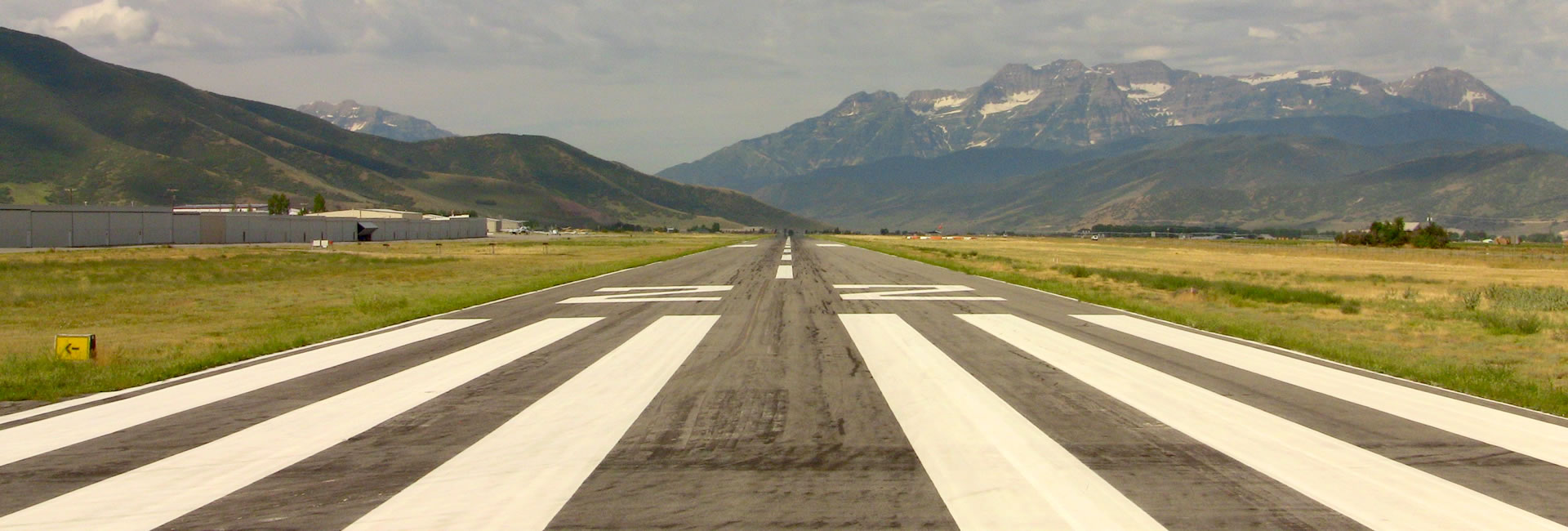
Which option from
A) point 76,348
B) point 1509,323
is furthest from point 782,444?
point 1509,323

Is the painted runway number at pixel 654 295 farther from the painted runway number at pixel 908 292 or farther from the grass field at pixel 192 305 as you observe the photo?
the painted runway number at pixel 908 292

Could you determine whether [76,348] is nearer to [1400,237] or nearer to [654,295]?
[654,295]

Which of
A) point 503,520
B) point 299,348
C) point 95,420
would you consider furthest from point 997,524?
point 299,348

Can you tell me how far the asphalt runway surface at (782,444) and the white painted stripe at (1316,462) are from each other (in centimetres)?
3

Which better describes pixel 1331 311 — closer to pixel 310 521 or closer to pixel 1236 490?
pixel 1236 490

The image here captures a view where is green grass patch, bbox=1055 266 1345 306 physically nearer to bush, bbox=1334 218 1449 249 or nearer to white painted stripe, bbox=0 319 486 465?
white painted stripe, bbox=0 319 486 465

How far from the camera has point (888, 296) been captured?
22984 millimetres

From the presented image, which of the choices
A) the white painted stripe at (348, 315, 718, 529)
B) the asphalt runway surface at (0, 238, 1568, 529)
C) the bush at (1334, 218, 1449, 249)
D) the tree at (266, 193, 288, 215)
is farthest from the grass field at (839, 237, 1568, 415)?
the tree at (266, 193, 288, 215)

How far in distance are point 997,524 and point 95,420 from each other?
25.5 feet

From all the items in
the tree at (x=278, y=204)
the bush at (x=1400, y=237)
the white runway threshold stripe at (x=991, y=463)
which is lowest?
the white runway threshold stripe at (x=991, y=463)

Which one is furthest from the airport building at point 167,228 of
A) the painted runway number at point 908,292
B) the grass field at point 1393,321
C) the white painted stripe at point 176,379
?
the painted runway number at point 908,292

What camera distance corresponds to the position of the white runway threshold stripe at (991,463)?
540 centimetres

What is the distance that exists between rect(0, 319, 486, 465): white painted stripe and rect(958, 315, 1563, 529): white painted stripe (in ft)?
29.5

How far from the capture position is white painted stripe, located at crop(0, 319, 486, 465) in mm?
7332
